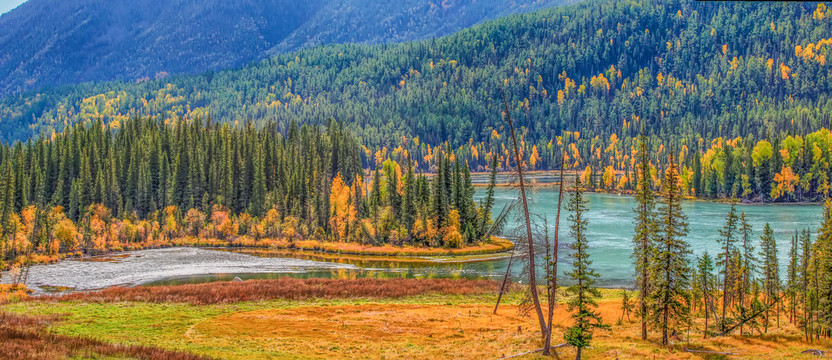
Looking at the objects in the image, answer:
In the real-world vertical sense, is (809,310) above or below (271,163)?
below

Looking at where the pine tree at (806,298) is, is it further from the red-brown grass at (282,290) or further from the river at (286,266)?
the red-brown grass at (282,290)

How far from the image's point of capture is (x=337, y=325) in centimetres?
4538

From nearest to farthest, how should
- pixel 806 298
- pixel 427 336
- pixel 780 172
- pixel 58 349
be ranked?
pixel 58 349 → pixel 427 336 → pixel 806 298 → pixel 780 172

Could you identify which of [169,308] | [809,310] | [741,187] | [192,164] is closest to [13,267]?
[169,308]

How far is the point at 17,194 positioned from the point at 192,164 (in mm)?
35312

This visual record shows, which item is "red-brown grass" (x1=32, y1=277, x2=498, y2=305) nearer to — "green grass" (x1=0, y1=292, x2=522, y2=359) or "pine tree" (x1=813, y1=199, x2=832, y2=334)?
"green grass" (x1=0, y1=292, x2=522, y2=359)

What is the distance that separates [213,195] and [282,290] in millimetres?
89440

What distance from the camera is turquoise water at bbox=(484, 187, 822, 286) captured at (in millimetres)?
88062

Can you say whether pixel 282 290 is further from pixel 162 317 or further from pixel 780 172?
pixel 780 172

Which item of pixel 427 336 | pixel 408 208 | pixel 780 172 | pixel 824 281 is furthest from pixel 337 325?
pixel 780 172

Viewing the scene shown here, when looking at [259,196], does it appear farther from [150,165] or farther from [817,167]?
[817,167]

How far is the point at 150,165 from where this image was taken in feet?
492

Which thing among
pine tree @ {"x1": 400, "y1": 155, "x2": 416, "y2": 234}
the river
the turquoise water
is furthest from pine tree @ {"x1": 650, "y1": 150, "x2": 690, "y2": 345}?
pine tree @ {"x1": 400, "y1": 155, "x2": 416, "y2": 234}

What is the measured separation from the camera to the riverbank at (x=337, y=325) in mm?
36469
